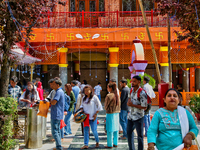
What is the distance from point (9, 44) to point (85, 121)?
8.15 feet

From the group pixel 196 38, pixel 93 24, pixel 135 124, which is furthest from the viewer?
pixel 93 24

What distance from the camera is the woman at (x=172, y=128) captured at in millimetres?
2273

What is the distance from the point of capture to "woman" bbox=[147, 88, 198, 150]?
2.27m

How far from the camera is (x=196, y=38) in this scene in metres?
5.21

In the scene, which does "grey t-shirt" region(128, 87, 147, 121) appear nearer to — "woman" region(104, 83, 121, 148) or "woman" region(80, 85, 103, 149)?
"woman" region(104, 83, 121, 148)

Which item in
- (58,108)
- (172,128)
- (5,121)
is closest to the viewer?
(172,128)

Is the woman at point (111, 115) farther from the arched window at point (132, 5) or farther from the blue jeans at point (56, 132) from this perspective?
the arched window at point (132, 5)

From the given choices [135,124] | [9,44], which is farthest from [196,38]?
[9,44]

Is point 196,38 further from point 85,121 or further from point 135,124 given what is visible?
point 85,121

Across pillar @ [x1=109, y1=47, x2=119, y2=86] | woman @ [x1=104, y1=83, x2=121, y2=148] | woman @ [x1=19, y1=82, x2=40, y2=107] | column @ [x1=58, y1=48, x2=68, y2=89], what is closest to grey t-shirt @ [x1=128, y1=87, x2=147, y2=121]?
woman @ [x1=104, y1=83, x2=121, y2=148]

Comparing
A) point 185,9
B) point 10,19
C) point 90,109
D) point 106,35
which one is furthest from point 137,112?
point 106,35

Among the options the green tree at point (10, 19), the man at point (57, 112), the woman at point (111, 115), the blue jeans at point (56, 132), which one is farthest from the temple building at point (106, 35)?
the blue jeans at point (56, 132)

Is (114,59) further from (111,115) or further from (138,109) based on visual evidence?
(138,109)

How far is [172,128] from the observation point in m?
2.32
